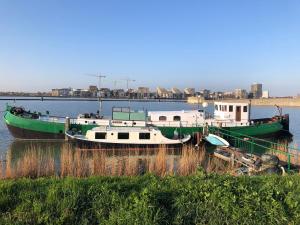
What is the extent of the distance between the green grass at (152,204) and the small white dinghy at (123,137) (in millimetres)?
18270

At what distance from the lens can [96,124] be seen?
31391 millimetres

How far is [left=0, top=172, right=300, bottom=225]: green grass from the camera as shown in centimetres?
626

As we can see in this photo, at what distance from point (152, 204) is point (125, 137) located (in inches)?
787

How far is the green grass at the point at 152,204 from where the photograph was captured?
20.5 feet

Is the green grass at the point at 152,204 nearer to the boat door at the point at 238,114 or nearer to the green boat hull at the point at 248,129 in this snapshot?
the green boat hull at the point at 248,129

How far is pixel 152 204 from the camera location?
6.43 m

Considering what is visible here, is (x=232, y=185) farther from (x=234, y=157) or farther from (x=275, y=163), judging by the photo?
(x=234, y=157)

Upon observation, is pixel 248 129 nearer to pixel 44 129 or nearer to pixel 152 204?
pixel 44 129

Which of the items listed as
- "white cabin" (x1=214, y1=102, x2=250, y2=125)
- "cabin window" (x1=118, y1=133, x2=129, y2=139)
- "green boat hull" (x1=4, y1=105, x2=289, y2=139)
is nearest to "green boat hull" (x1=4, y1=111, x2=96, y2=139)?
"green boat hull" (x1=4, y1=105, x2=289, y2=139)

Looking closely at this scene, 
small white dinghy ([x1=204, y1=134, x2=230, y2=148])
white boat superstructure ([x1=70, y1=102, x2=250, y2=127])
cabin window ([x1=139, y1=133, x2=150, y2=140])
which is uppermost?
white boat superstructure ([x1=70, y1=102, x2=250, y2=127])

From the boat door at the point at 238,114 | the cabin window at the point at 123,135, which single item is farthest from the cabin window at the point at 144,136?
the boat door at the point at 238,114

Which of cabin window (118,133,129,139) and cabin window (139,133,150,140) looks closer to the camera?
cabin window (118,133,129,139)

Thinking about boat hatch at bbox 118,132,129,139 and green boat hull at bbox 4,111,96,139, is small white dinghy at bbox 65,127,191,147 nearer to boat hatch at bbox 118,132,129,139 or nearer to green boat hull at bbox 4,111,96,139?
boat hatch at bbox 118,132,129,139

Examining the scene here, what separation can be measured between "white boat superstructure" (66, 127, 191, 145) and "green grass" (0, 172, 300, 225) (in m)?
18.3
